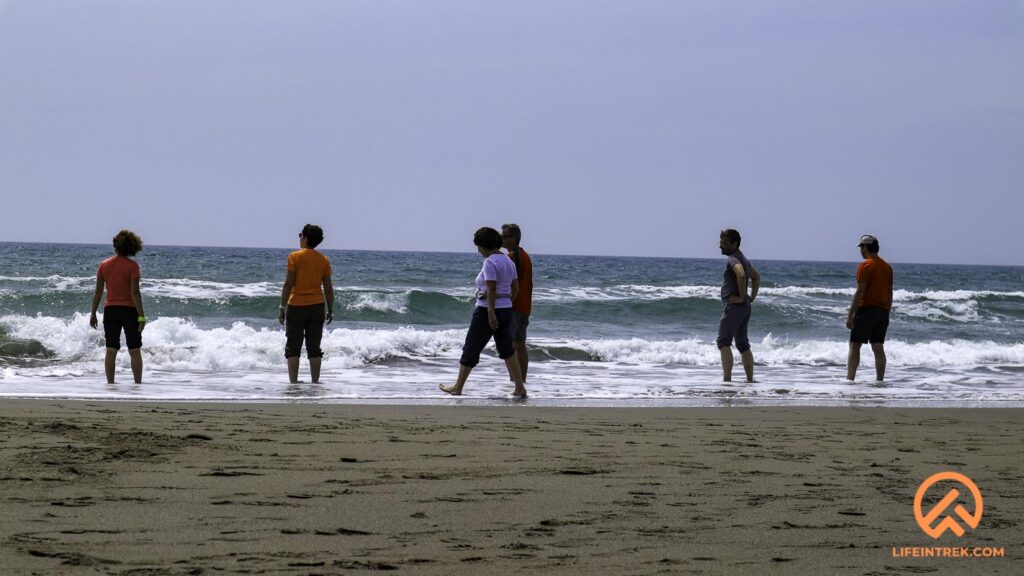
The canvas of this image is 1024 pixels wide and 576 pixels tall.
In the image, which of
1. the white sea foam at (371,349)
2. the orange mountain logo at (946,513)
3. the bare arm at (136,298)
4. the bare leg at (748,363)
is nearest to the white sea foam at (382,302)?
the white sea foam at (371,349)

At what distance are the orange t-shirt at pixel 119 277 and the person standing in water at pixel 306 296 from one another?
50.4 inches

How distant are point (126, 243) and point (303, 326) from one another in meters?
1.66

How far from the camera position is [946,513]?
3828 millimetres

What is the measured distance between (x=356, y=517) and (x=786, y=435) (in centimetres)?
324

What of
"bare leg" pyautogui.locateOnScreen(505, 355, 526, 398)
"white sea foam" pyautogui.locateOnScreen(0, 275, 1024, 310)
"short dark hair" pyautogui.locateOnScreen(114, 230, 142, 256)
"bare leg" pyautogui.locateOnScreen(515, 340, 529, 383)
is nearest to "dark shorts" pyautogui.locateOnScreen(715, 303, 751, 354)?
"bare leg" pyautogui.locateOnScreen(515, 340, 529, 383)

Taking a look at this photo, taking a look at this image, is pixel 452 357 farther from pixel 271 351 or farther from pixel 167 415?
pixel 167 415

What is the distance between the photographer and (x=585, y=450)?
16.8 ft

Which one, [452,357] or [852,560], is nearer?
[852,560]

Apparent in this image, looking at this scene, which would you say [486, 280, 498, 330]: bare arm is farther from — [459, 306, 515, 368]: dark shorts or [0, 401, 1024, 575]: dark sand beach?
[0, 401, 1024, 575]: dark sand beach

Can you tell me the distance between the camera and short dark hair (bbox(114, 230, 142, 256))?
8477 mm

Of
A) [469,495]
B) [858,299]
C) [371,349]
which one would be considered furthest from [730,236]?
[469,495]

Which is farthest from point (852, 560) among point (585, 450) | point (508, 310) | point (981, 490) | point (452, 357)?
point (452, 357)

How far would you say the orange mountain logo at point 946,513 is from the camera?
3.60 meters

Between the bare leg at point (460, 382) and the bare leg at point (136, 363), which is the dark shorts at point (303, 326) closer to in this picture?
the bare leg at point (136, 363)
